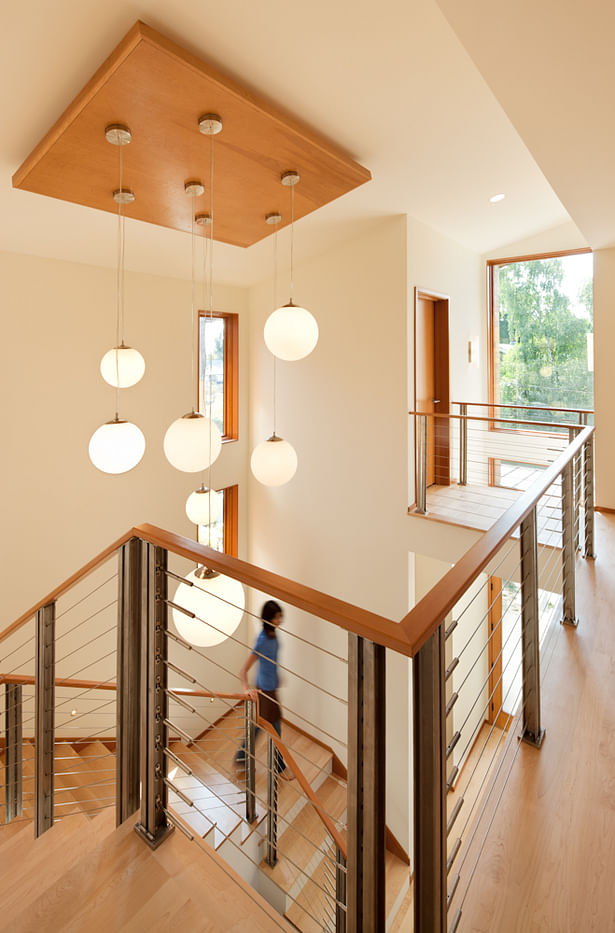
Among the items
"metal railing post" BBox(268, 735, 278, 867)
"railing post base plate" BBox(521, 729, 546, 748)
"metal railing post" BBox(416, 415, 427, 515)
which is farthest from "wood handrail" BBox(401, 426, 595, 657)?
"metal railing post" BBox(416, 415, 427, 515)

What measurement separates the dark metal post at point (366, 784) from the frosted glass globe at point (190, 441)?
5.19 feet

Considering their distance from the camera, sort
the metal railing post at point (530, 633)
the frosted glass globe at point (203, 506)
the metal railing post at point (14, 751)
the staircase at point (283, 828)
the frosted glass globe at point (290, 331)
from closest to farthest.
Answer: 1. the metal railing post at point (530, 633)
2. the frosted glass globe at point (290, 331)
3. the metal railing post at point (14, 751)
4. the frosted glass globe at point (203, 506)
5. the staircase at point (283, 828)

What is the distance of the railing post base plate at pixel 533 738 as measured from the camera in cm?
190

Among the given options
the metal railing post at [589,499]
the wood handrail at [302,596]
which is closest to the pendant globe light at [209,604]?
the wood handrail at [302,596]

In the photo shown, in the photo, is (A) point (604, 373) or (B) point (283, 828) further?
(A) point (604, 373)

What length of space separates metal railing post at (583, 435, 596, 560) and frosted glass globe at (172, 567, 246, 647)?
101 inches

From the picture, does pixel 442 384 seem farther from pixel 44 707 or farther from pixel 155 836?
pixel 155 836

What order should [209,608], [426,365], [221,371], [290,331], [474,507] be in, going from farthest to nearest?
[221,371]
[426,365]
[474,507]
[290,331]
[209,608]

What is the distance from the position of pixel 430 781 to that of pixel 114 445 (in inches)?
75.1

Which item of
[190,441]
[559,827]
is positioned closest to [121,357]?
[190,441]

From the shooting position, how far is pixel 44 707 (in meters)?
2.13

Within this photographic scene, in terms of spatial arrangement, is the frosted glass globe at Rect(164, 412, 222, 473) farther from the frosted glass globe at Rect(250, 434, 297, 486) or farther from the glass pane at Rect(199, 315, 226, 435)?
the glass pane at Rect(199, 315, 226, 435)

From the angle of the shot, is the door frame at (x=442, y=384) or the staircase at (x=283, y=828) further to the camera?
the door frame at (x=442, y=384)

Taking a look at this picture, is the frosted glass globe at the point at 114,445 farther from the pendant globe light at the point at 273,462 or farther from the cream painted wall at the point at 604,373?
the cream painted wall at the point at 604,373
